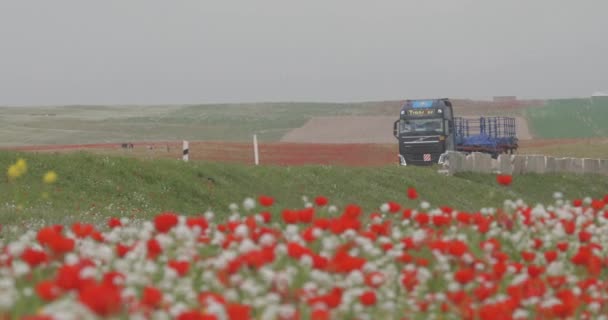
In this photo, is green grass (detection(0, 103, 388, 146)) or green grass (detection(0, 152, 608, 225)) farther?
green grass (detection(0, 103, 388, 146))

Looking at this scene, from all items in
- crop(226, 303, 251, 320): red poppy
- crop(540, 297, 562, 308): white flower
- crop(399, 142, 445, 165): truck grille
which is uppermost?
crop(226, 303, 251, 320): red poppy

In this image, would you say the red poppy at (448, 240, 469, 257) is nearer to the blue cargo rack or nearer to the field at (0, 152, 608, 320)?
the field at (0, 152, 608, 320)

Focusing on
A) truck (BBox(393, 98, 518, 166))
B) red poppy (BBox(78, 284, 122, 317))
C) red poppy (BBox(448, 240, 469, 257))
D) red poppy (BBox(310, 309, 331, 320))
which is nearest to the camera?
red poppy (BBox(78, 284, 122, 317))

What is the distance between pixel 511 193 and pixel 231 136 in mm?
68375

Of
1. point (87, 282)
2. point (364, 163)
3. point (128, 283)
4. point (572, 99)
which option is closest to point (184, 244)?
point (128, 283)

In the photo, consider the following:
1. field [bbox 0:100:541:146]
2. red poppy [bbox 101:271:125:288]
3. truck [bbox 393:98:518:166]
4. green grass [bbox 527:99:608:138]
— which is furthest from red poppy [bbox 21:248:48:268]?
green grass [bbox 527:99:608:138]

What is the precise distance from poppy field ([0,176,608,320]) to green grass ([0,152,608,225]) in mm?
9389

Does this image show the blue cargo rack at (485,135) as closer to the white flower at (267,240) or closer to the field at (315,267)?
the field at (315,267)

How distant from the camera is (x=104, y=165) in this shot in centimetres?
2492

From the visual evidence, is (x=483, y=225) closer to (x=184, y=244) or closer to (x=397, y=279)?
(x=397, y=279)

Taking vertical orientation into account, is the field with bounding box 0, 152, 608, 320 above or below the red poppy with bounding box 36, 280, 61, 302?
below

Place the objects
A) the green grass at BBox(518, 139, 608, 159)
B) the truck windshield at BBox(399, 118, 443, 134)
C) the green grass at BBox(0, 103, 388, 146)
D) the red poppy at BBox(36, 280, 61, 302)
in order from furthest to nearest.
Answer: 1. the green grass at BBox(0, 103, 388, 146)
2. the green grass at BBox(518, 139, 608, 159)
3. the truck windshield at BBox(399, 118, 443, 134)
4. the red poppy at BBox(36, 280, 61, 302)

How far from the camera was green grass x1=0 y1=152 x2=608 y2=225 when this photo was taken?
834 inches

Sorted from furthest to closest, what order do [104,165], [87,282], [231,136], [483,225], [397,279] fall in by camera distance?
[231,136]
[104,165]
[483,225]
[397,279]
[87,282]
